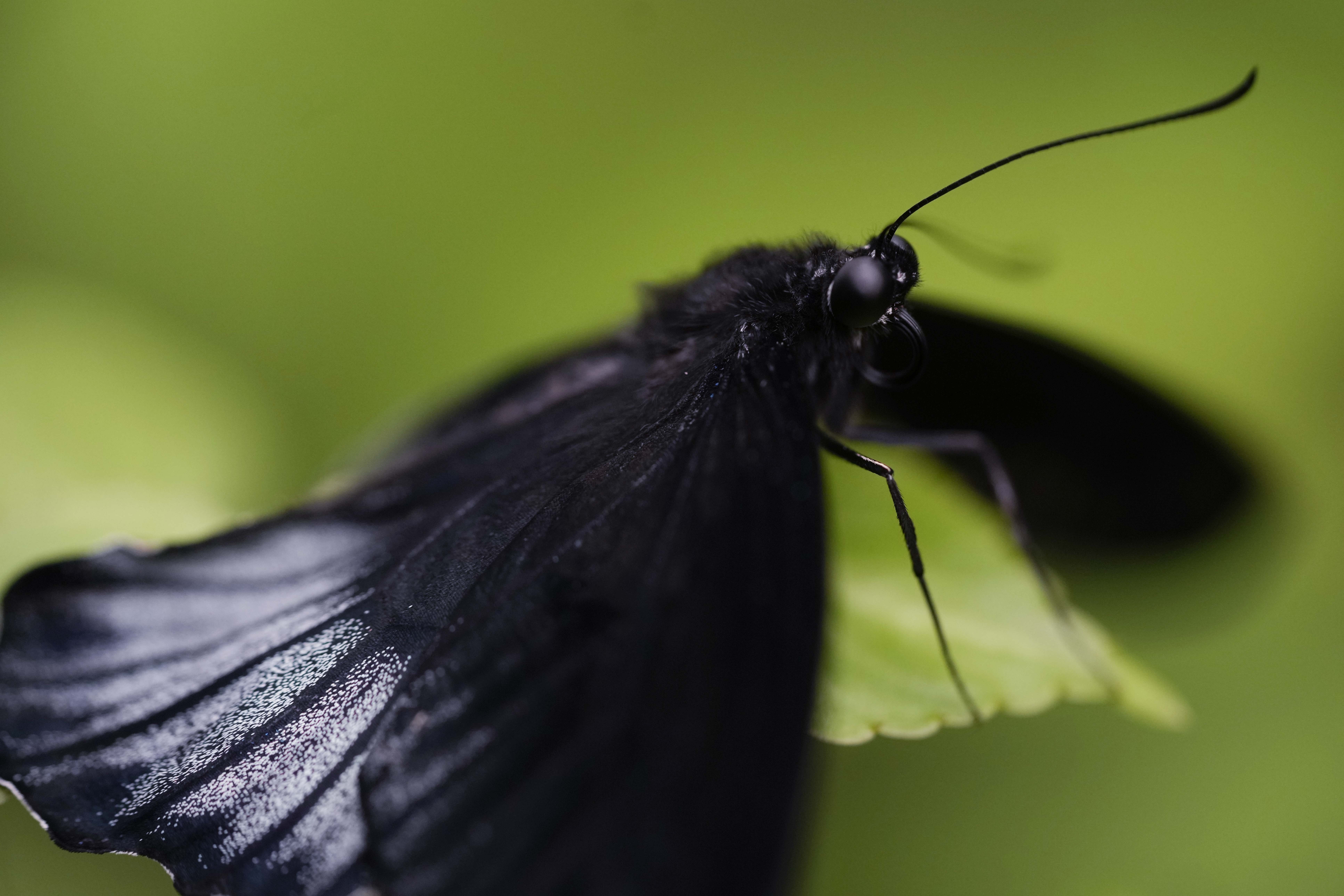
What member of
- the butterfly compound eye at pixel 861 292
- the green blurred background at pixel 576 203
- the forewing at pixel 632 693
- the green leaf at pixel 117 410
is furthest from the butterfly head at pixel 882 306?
the green leaf at pixel 117 410

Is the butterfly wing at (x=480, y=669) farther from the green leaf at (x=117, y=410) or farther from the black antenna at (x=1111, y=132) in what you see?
the green leaf at (x=117, y=410)

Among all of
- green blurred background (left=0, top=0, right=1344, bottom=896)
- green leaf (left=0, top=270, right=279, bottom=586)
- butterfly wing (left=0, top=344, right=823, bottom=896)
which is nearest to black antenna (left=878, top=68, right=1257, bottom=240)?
butterfly wing (left=0, top=344, right=823, bottom=896)

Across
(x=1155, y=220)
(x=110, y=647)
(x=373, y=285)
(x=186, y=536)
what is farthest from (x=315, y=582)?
(x=1155, y=220)

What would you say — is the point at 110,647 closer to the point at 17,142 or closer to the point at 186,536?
the point at 186,536

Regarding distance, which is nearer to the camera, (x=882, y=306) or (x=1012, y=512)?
(x=882, y=306)

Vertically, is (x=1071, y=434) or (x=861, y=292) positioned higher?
(x=861, y=292)

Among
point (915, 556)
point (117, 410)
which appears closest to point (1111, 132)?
point (915, 556)

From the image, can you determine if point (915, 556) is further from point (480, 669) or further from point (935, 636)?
point (480, 669)
